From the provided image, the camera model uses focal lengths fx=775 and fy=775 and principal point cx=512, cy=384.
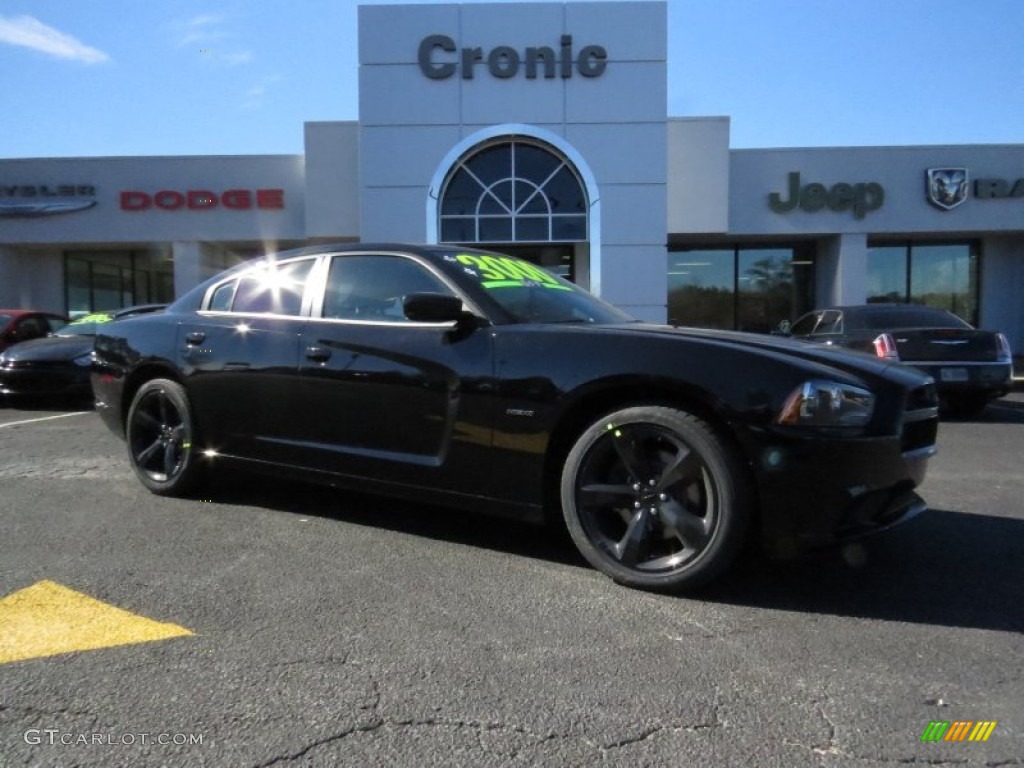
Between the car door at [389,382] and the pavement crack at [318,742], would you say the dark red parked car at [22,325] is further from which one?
the pavement crack at [318,742]

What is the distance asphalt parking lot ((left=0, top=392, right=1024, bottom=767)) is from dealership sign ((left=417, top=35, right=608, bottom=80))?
14224 mm

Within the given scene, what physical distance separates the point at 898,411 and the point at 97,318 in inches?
457

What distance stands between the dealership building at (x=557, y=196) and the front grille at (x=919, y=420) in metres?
13.3

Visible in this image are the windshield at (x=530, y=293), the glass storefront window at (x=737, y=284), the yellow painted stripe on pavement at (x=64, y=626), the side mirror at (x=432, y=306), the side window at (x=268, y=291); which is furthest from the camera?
the glass storefront window at (x=737, y=284)

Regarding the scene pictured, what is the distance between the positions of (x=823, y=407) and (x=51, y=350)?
10073 millimetres

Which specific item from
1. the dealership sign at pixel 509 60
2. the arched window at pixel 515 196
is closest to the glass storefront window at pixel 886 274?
the arched window at pixel 515 196

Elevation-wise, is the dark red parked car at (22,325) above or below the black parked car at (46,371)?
above

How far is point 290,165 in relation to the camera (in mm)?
A: 19281

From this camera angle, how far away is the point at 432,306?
3.63 meters

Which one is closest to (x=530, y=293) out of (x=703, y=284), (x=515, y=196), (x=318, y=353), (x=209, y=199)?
(x=318, y=353)

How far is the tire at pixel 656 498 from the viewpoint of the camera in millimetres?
3119

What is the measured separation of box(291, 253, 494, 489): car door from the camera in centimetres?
369

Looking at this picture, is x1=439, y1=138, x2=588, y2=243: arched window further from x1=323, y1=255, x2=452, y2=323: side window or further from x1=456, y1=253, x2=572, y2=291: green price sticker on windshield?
x1=323, y1=255, x2=452, y2=323: side window

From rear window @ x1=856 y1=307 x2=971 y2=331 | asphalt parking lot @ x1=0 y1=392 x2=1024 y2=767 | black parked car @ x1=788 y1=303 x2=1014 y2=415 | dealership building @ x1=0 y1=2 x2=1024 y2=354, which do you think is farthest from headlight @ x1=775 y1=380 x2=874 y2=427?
dealership building @ x1=0 y1=2 x2=1024 y2=354
